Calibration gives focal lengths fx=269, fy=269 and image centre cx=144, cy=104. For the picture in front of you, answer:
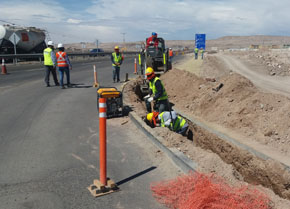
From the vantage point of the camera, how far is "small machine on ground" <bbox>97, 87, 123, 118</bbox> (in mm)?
7714

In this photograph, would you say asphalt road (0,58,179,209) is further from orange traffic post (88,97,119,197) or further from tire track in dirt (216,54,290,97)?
tire track in dirt (216,54,290,97)

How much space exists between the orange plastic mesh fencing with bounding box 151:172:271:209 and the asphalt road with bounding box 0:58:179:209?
0.80ft

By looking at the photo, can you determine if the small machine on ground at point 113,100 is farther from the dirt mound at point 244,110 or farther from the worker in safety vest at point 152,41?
the worker in safety vest at point 152,41

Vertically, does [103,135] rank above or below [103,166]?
above

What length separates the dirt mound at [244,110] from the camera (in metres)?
→ 7.11

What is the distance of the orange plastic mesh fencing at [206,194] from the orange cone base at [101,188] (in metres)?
0.61

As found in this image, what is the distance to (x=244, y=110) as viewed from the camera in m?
8.49

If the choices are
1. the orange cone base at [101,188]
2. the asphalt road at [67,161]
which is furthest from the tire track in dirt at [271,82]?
the orange cone base at [101,188]

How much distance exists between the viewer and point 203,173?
165 inches

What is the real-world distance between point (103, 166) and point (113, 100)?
4.01 metres

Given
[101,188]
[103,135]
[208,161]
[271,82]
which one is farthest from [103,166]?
[271,82]

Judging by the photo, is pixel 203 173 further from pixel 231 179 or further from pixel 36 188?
pixel 36 188

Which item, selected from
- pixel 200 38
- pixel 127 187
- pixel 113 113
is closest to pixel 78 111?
pixel 113 113

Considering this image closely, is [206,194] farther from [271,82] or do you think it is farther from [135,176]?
[271,82]
